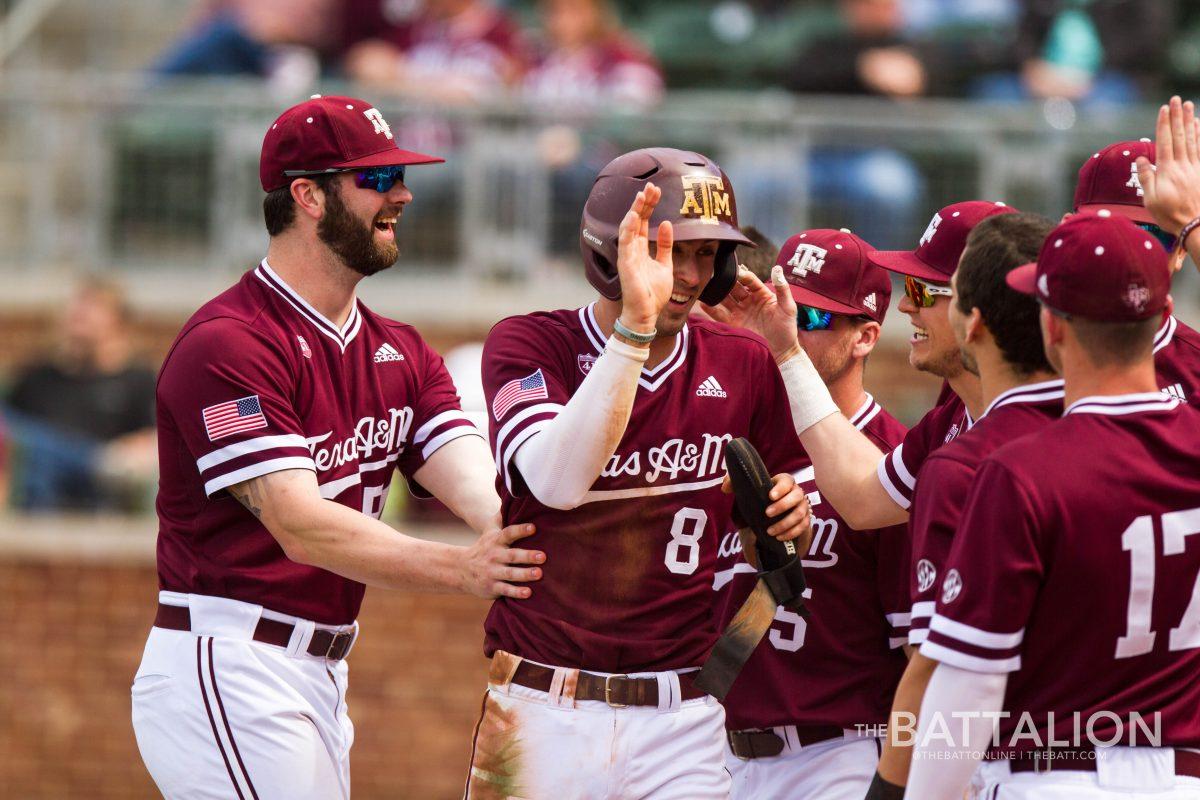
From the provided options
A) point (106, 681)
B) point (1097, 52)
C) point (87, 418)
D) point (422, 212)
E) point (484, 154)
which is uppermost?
point (1097, 52)

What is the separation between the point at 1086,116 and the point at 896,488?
5.44m

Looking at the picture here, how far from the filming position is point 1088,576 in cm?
318

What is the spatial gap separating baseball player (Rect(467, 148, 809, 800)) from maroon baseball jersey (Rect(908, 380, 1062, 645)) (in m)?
0.67

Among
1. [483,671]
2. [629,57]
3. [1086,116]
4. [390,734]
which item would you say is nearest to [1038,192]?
[1086,116]

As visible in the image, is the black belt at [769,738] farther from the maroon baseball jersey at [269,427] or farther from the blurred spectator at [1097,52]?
the blurred spectator at [1097,52]

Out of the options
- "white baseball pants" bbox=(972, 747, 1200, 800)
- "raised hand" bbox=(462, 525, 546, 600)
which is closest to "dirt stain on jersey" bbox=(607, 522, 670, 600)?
"raised hand" bbox=(462, 525, 546, 600)

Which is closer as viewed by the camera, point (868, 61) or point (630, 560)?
point (630, 560)

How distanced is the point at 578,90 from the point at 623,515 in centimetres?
611

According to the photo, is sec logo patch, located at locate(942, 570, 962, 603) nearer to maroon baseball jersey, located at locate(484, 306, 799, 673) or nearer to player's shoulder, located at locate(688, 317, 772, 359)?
maroon baseball jersey, located at locate(484, 306, 799, 673)

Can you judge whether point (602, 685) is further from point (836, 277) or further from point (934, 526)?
point (836, 277)

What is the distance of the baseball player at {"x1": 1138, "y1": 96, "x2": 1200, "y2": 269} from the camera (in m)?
4.11

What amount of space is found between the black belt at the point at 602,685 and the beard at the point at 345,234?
1.20 m

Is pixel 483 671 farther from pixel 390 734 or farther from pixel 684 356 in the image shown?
pixel 684 356

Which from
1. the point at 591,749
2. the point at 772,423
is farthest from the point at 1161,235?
the point at 591,749
